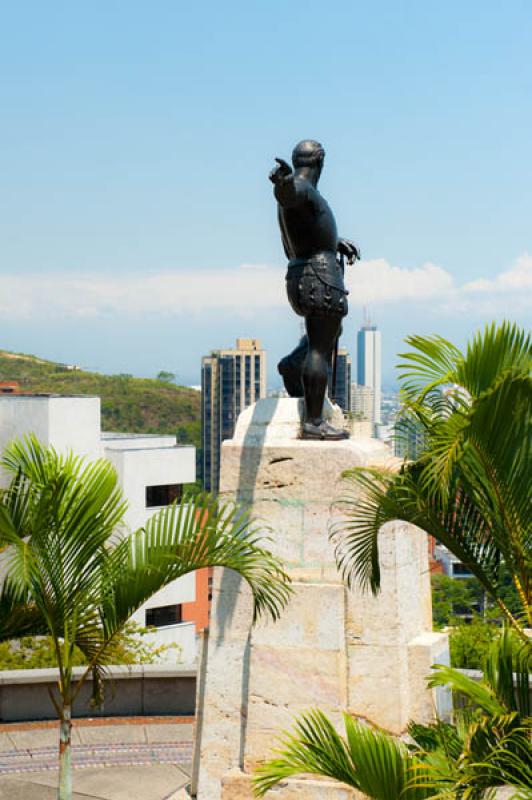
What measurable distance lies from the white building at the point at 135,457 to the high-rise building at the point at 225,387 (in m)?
53.9

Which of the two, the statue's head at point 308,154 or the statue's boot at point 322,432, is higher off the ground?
the statue's head at point 308,154

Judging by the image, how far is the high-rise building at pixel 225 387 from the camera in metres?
91.2

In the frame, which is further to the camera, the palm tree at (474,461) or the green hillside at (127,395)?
the green hillside at (127,395)

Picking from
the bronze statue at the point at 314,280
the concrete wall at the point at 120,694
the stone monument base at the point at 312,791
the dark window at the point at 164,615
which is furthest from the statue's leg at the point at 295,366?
the dark window at the point at 164,615

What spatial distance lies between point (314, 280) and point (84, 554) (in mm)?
2616

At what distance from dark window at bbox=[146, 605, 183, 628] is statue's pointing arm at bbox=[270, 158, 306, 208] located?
28636 mm

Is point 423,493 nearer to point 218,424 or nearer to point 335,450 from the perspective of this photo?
point 335,450

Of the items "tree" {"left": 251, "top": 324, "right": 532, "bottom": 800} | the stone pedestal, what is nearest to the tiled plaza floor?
the stone pedestal

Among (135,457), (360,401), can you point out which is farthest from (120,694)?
(360,401)

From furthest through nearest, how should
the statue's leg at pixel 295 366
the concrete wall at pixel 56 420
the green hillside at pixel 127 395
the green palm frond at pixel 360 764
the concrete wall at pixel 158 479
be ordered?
the green hillside at pixel 127 395 < the concrete wall at pixel 158 479 < the concrete wall at pixel 56 420 < the statue's leg at pixel 295 366 < the green palm frond at pixel 360 764

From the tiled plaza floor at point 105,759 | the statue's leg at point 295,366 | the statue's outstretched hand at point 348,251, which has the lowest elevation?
the tiled plaza floor at point 105,759

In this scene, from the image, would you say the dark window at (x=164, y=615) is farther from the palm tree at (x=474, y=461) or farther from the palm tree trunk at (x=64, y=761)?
the palm tree at (x=474, y=461)

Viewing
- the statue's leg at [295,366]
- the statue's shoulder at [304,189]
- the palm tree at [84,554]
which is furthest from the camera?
the statue's leg at [295,366]

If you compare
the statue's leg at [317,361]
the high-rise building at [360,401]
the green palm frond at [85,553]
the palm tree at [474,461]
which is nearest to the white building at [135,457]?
the high-rise building at [360,401]
